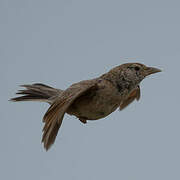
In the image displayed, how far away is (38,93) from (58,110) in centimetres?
132

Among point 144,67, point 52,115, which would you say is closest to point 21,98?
point 52,115

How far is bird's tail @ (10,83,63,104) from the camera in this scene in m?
5.45

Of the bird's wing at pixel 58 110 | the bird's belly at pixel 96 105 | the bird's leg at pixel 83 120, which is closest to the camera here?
the bird's wing at pixel 58 110

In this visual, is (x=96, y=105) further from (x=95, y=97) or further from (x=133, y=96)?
(x=133, y=96)

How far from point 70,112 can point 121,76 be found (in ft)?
2.69

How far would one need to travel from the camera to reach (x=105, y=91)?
4.85m

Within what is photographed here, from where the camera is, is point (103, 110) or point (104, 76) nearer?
point (103, 110)

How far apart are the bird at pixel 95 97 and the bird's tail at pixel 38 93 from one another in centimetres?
1

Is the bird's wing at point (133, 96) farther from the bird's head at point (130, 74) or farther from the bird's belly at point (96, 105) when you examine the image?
the bird's belly at point (96, 105)

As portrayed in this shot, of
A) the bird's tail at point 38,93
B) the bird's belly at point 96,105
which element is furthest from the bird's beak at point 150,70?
the bird's tail at point 38,93

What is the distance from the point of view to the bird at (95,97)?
14.3ft

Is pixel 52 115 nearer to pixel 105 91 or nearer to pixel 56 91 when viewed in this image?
pixel 105 91

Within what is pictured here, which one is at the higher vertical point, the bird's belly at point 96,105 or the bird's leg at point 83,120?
the bird's belly at point 96,105

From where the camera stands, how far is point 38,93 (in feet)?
18.5
